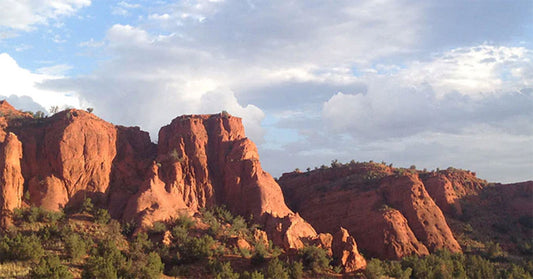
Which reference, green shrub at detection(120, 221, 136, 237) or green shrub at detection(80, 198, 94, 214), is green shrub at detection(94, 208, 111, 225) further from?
green shrub at detection(120, 221, 136, 237)

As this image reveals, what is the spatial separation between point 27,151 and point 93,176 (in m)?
4.89

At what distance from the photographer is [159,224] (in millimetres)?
31469

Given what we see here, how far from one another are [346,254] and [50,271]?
1824 centimetres

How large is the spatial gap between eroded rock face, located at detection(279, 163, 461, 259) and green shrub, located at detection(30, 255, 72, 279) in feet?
76.9

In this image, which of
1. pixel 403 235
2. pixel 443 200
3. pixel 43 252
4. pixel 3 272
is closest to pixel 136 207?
pixel 43 252

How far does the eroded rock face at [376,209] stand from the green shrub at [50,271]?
923 inches

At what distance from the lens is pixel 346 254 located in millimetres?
31859

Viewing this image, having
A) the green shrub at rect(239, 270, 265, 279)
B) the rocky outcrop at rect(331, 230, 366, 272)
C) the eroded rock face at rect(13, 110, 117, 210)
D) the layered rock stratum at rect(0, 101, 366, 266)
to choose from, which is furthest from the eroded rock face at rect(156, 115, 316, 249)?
the green shrub at rect(239, 270, 265, 279)

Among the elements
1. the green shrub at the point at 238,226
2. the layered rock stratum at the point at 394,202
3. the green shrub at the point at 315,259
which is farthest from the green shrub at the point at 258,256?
the layered rock stratum at the point at 394,202

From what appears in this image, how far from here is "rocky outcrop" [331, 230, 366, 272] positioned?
31.6 metres

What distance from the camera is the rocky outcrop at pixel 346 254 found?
31.6 metres

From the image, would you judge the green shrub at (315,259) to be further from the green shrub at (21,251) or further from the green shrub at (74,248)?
the green shrub at (21,251)

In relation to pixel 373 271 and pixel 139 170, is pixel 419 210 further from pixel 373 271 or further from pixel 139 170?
pixel 139 170

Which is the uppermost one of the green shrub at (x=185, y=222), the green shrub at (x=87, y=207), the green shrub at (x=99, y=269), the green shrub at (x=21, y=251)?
the green shrub at (x=87, y=207)
